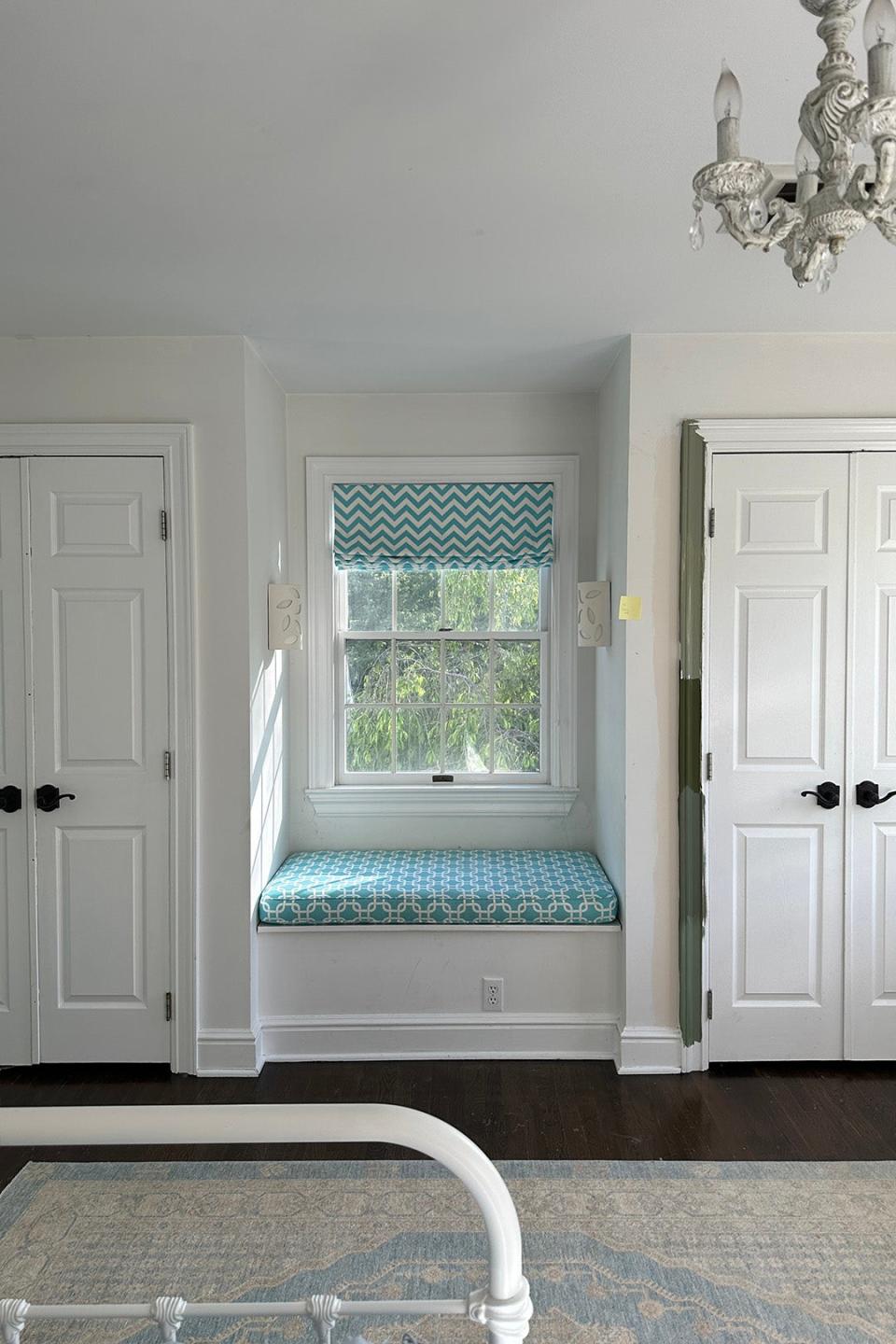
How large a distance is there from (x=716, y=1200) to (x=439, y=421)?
125 inches

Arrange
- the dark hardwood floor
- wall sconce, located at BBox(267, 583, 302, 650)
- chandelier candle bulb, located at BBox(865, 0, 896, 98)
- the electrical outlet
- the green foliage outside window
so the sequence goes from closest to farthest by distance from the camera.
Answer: chandelier candle bulb, located at BBox(865, 0, 896, 98)
the dark hardwood floor
the electrical outlet
wall sconce, located at BBox(267, 583, 302, 650)
the green foliage outside window

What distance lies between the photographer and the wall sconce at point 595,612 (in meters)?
3.77

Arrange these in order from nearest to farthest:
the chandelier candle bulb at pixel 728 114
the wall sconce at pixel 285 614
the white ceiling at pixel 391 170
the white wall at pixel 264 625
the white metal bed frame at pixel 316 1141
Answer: the white metal bed frame at pixel 316 1141 < the chandelier candle bulb at pixel 728 114 < the white ceiling at pixel 391 170 < the white wall at pixel 264 625 < the wall sconce at pixel 285 614

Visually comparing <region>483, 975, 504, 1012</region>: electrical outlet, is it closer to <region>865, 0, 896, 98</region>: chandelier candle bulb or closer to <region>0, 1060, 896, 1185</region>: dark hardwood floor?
<region>0, 1060, 896, 1185</region>: dark hardwood floor

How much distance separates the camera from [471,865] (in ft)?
13.0

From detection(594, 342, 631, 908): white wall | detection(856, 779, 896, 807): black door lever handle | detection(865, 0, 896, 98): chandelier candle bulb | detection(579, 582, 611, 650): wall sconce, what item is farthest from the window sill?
detection(865, 0, 896, 98): chandelier candle bulb

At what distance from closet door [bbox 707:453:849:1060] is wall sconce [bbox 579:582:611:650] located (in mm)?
475

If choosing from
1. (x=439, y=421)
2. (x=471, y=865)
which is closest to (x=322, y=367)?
(x=439, y=421)

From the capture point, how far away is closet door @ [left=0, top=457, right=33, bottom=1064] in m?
3.43

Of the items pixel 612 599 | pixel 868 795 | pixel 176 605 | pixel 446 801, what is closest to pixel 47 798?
pixel 176 605

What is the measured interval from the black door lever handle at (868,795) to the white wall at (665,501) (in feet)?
2.22

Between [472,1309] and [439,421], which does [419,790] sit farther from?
[472,1309]

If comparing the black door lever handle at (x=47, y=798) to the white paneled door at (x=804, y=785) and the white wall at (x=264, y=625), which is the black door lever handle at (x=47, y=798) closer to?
the white wall at (x=264, y=625)

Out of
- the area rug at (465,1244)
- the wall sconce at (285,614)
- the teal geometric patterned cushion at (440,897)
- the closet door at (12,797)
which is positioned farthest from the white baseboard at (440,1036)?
the wall sconce at (285,614)
